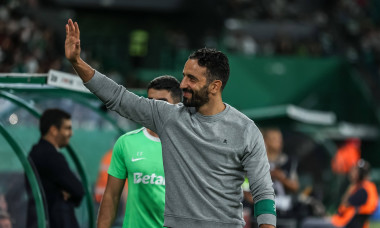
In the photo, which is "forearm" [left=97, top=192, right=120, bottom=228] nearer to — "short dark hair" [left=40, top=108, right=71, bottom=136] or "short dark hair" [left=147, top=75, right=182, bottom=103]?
"short dark hair" [left=147, top=75, right=182, bottom=103]

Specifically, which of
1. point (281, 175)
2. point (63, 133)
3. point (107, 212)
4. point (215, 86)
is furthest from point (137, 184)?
point (281, 175)

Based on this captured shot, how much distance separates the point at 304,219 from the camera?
433 inches

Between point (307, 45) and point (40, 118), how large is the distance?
1944cm

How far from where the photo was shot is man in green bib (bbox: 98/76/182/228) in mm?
5491

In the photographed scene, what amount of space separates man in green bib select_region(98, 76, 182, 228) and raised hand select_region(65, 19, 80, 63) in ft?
4.71

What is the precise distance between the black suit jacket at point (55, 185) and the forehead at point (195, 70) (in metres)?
2.37

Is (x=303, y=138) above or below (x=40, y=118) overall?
below

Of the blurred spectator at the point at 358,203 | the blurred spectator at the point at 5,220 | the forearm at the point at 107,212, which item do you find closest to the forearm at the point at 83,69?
the forearm at the point at 107,212

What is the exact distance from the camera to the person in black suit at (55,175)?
21.6ft

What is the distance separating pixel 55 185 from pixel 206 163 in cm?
253

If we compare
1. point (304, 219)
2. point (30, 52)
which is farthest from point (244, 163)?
point (30, 52)

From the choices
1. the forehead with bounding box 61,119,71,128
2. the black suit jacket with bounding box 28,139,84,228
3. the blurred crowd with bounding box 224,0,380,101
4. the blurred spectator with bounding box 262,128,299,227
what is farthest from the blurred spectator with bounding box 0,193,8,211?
the blurred crowd with bounding box 224,0,380,101

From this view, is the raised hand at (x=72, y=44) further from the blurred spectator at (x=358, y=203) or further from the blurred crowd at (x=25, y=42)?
the blurred crowd at (x=25, y=42)

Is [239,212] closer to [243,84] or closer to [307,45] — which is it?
[243,84]
